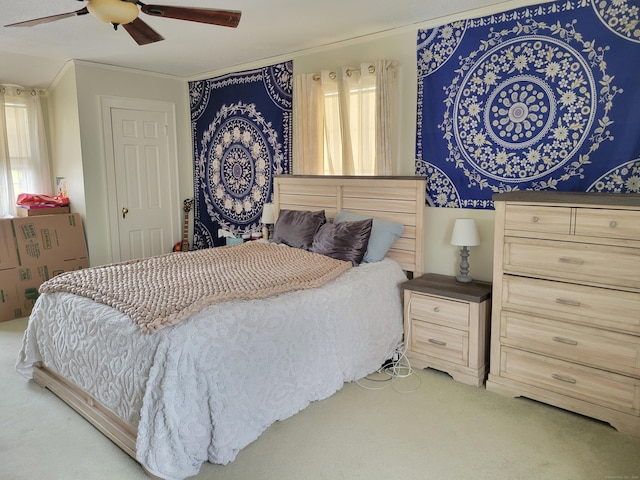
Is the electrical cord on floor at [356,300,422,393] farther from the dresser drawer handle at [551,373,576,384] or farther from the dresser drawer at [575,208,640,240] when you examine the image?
the dresser drawer at [575,208,640,240]

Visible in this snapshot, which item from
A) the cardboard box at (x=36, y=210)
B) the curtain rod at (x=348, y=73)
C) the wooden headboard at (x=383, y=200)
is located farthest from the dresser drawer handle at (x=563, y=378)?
the cardboard box at (x=36, y=210)

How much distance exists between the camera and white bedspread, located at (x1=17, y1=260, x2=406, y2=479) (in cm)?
205

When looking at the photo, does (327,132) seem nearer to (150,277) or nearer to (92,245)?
(150,277)

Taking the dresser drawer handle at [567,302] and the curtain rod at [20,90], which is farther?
the curtain rod at [20,90]

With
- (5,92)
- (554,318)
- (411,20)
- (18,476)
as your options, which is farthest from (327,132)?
(5,92)

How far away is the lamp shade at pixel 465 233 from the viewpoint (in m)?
3.09

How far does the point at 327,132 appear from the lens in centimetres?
405

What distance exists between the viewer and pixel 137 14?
7.18 ft

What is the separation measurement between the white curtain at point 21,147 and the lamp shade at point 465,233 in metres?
4.43

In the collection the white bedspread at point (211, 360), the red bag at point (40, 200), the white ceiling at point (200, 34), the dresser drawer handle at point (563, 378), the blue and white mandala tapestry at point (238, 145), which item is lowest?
the dresser drawer handle at point (563, 378)

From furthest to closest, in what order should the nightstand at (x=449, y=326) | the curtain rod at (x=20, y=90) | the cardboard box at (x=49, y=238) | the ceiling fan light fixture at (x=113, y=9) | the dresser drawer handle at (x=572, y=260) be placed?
the curtain rod at (x=20, y=90), the cardboard box at (x=49, y=238), the nightstand at (x=449, y=326), the dresser drawer handle at (x=572, y=260), the ceiling fan light fixture at (x=113, y=9)

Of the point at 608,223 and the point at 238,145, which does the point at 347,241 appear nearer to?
the point at 608,223

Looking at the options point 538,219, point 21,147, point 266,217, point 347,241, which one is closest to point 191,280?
point 347,241

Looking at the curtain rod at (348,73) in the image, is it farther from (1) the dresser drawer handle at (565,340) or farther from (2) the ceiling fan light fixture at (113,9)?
(1) the dresser drawer handle at (565,340)
